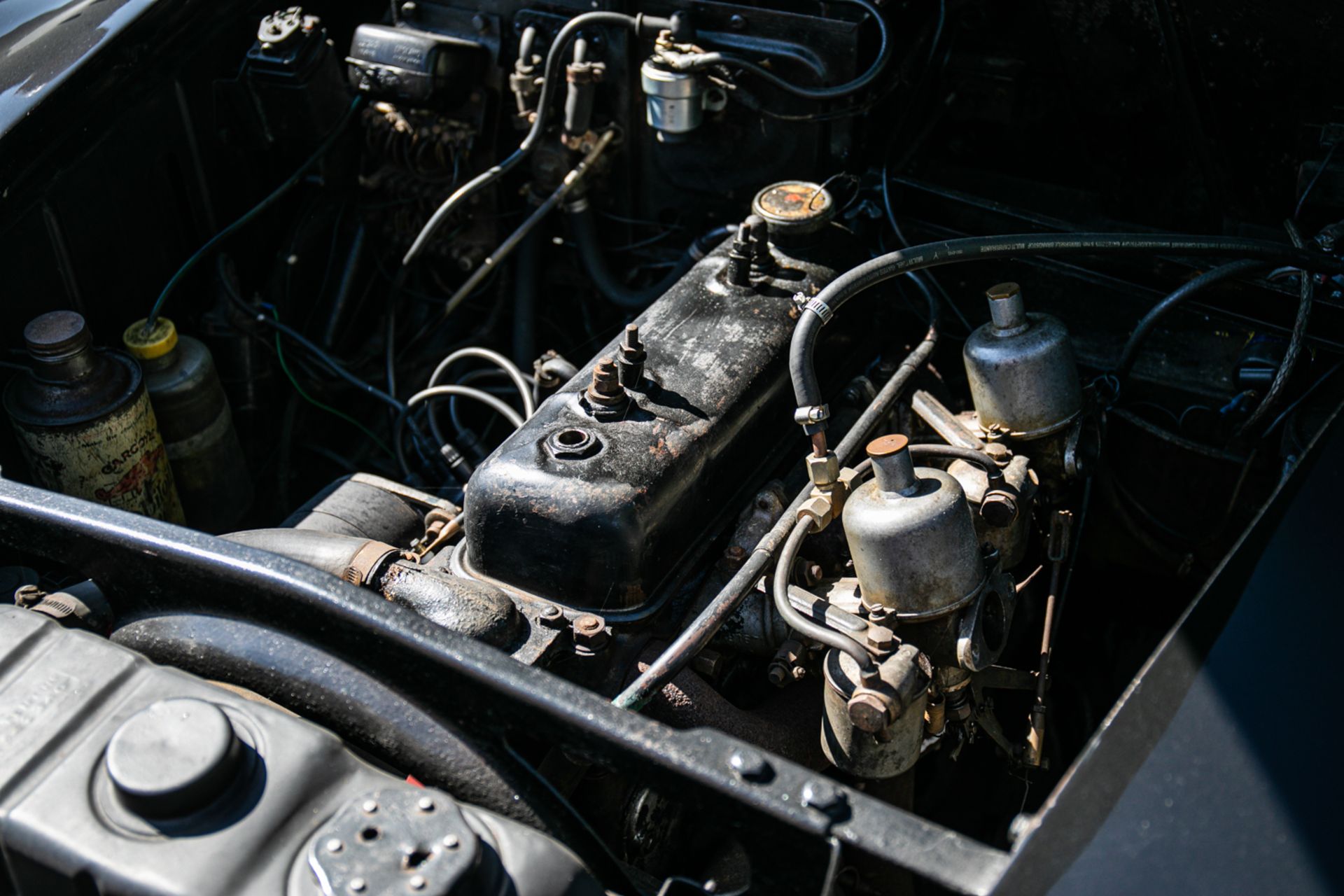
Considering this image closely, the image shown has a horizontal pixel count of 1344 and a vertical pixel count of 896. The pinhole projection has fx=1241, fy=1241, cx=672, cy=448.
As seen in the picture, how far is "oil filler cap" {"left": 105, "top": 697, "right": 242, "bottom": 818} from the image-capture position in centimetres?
129

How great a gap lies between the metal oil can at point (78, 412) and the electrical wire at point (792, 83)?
127 centimetres

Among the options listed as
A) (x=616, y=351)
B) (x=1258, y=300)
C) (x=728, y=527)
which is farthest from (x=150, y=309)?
(x=1258, y=300)

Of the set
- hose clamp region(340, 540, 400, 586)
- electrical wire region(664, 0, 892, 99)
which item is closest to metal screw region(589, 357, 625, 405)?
hose clamp region(340, 540, 400, 586)

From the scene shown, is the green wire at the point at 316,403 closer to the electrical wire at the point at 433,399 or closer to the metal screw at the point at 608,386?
the electrical wire at the point at 433,399

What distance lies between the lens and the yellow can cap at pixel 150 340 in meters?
2.59

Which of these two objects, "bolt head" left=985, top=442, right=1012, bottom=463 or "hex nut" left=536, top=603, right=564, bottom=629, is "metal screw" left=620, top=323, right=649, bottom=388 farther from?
"bolt head" left=985, top=442, right=1012, bottom=463

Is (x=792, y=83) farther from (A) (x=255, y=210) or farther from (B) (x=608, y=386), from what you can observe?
(A) (x=255, y=210)

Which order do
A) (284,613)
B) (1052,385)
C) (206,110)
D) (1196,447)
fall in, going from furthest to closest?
(206,110)
(1196,447)
(1052,385)
(284,613)

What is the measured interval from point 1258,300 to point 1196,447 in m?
0.32

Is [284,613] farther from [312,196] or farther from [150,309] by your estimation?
[312,196]

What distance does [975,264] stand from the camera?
266 cm

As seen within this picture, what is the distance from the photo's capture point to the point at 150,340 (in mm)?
2600

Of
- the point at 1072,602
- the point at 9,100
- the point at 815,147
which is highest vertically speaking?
the point at 9,100

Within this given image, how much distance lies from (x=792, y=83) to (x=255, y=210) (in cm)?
129
